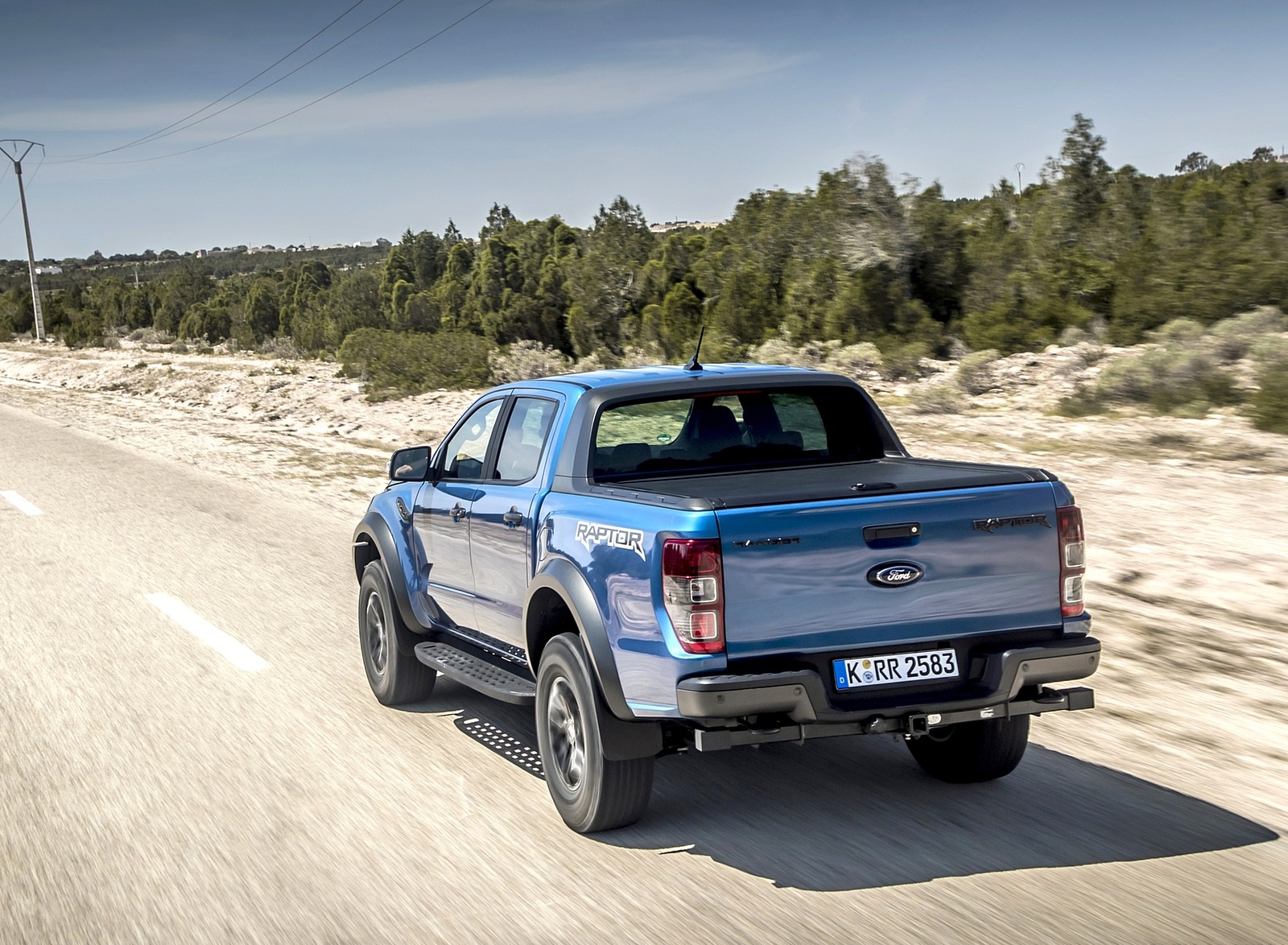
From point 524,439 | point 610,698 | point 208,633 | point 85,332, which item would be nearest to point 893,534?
point 610,698

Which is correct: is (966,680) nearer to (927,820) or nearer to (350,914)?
(927,820)

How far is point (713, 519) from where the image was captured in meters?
4.31

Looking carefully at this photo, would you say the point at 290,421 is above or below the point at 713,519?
below

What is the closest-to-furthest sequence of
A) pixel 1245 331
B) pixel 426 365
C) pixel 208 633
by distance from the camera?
pixel 208 633, pixel 1245 331, pixel 426 365

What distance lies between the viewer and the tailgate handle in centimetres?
448

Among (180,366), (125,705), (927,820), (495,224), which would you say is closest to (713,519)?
A: (927,820)

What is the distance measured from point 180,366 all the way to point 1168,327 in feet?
136

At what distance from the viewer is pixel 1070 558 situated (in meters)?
4.77

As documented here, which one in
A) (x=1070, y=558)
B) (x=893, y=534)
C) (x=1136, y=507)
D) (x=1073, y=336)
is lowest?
(x=1136, y=507)

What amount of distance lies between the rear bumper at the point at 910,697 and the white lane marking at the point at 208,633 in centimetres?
424

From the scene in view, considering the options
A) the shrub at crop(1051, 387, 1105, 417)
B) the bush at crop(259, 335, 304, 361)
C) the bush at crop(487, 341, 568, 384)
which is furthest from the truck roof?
the bush at crop(259, 335, 304, 361)

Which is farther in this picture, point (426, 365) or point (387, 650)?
point (426, 365)

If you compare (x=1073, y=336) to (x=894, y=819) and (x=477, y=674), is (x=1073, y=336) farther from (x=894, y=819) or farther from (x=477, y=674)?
(x=894, y=819)

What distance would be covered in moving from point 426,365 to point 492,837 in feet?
97.7
